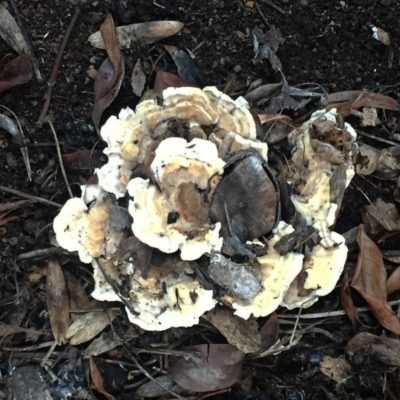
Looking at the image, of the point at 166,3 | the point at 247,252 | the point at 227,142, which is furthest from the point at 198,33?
the point at 247,252

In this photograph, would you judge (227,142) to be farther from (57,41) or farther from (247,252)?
(57,41)

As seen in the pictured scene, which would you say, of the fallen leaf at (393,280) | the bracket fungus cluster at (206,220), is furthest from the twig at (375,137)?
the fallen leaf at (393,280)

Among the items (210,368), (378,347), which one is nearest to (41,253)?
(210,368)

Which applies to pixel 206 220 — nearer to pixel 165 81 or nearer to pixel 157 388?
pixel 165 81

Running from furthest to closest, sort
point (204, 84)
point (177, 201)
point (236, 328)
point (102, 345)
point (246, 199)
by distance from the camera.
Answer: point (204, 84)
point (102, 345)
point (236, 328)
point (246, 199)
point (177, 201)

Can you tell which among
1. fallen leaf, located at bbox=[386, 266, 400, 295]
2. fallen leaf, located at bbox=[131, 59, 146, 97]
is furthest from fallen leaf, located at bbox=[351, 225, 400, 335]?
fallen leaf, located at bbox=[131, 59, 146, 97]
